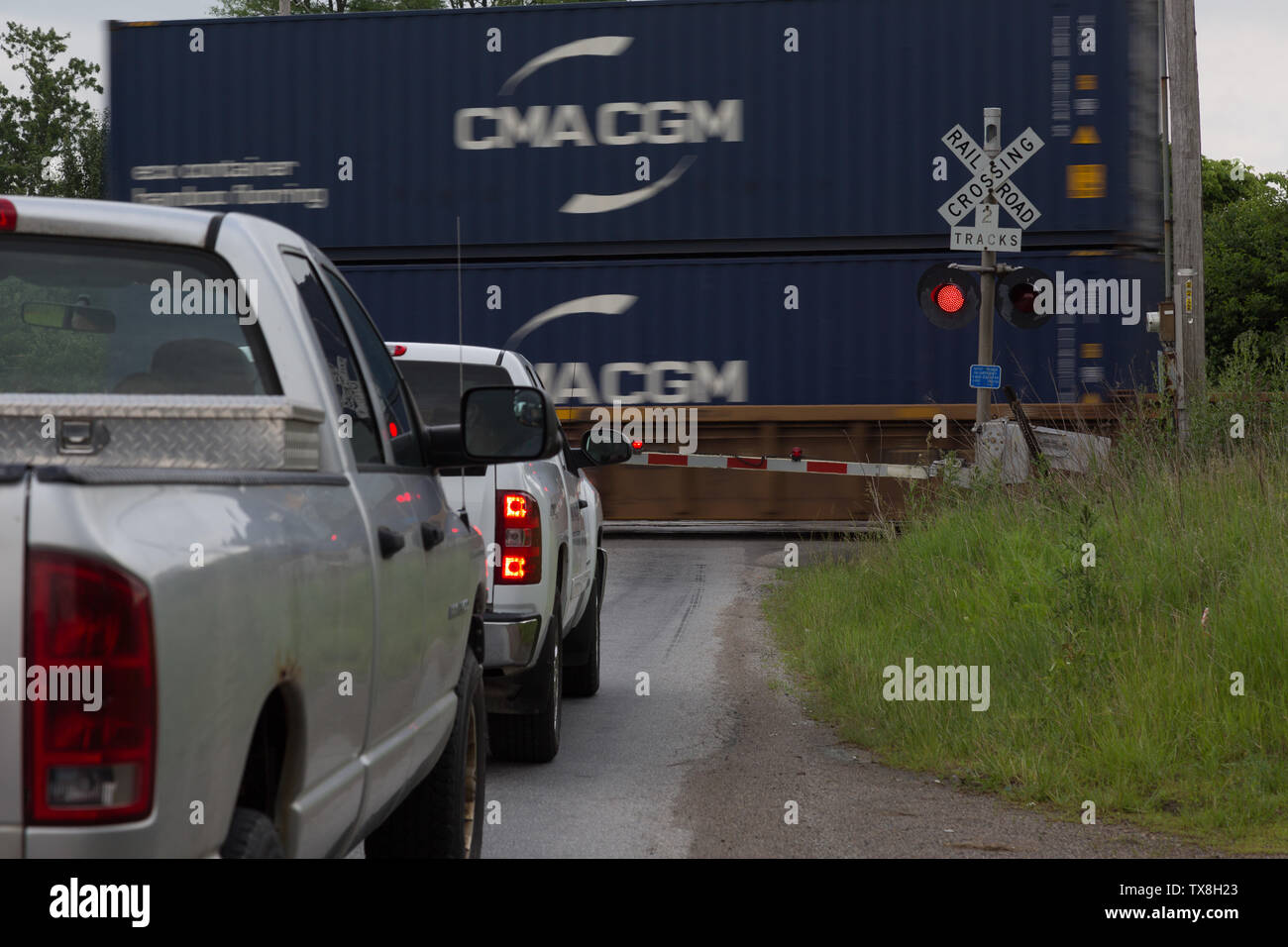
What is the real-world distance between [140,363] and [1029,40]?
16.8 metres

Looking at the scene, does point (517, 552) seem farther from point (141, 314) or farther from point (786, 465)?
point (786, 465)

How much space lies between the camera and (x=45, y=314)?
338cm

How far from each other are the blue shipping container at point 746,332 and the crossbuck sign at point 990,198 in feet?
18.1

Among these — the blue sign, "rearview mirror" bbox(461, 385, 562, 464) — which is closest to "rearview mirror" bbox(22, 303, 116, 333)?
"rearview mirror" bbox(461, 385, 562, 464)

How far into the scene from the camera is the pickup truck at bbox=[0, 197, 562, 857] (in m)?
2.03

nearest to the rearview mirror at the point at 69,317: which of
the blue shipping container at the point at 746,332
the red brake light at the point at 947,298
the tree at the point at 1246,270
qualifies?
the red brake light at the point at 947,298

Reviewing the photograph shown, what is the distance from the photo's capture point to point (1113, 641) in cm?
698

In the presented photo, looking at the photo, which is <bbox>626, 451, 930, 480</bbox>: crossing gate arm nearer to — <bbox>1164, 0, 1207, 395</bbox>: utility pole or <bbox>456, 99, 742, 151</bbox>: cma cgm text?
<bbox>456, 99, 742, 151</bbox>: cma cgm text

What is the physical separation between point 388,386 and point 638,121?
15.0 m

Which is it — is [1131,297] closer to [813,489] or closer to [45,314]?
[813,489]

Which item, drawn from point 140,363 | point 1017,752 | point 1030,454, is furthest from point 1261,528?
point 140,363

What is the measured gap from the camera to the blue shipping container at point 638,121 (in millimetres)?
18172
